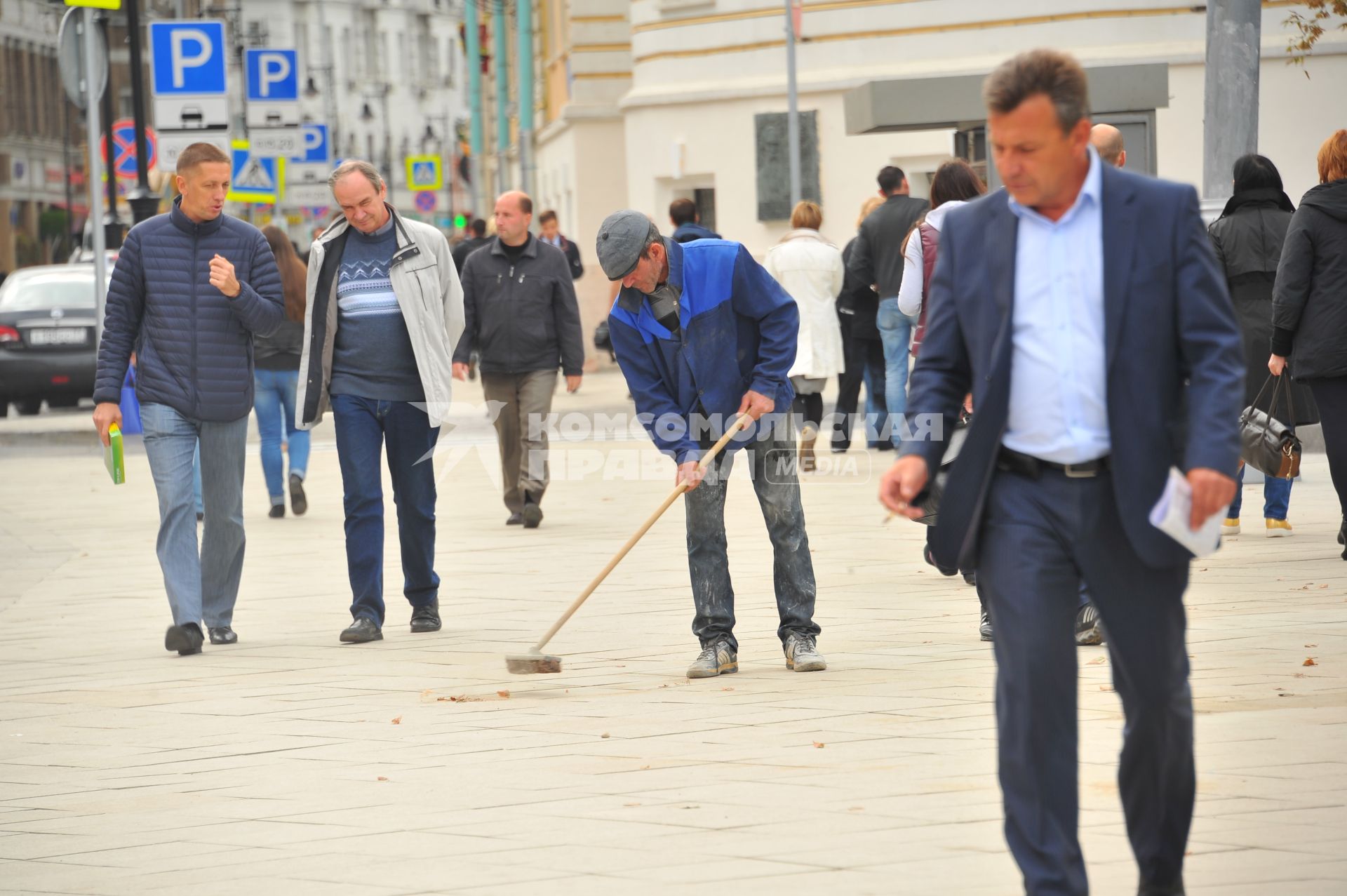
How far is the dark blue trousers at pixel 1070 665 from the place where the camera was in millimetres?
4305

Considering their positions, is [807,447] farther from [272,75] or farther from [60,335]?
[272,75]

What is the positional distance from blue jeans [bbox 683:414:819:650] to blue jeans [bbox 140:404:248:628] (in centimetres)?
227

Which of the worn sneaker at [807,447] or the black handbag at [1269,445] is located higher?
the black handbag at [1269,445]

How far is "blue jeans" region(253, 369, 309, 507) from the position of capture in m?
14.5

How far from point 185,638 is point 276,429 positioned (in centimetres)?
569

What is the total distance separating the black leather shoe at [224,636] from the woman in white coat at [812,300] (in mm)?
7145

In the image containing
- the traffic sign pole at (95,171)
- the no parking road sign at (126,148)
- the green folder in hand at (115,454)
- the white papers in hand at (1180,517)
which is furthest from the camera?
the no parking road sign at (126,148)

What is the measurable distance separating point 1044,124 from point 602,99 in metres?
28.3

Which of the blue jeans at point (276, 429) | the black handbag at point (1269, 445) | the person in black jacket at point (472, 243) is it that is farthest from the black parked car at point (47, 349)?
the black handbag at point (1269, 445)

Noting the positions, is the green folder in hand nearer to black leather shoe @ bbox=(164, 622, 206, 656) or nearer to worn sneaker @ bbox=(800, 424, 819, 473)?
black leather shoe @ bbox=(164, 622, 206, 656)

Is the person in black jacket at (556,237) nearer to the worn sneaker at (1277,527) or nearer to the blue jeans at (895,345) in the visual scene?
the blue jeans at (895,345)

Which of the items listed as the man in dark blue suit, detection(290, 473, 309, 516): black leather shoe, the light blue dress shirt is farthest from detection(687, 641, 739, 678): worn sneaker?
detection(290, 473, 309, 516): black leather shoe

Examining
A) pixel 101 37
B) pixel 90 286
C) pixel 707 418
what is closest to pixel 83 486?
pixel 101 37

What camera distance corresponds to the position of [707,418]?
7719 millimetres
